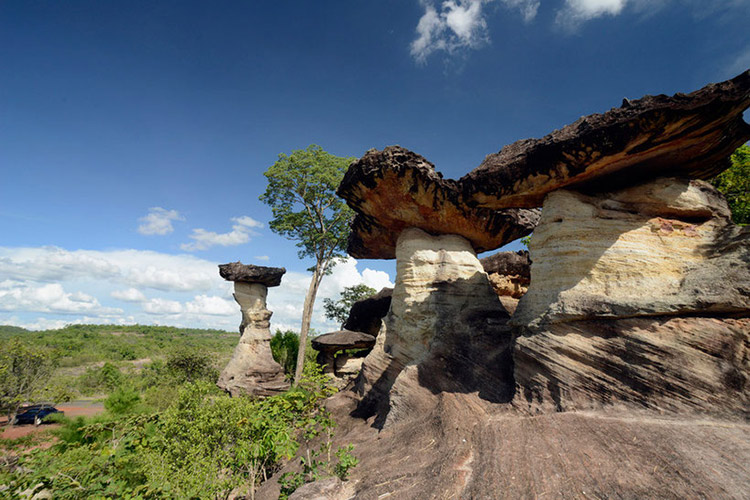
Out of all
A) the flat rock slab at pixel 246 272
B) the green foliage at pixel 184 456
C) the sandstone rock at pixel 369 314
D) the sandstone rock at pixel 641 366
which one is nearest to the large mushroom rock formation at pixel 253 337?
the flat rock slab at pixel 246 272

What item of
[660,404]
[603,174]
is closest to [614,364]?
[660,404]

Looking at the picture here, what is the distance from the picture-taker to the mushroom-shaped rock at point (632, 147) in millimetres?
4363

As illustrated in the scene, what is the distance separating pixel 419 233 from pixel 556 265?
439 centimetres

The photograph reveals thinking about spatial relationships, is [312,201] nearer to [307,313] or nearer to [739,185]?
[307,313]

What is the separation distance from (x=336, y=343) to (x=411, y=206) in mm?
10596

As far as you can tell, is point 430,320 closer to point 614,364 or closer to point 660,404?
point 614,364

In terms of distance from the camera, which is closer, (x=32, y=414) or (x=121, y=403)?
(x=121, y=403)

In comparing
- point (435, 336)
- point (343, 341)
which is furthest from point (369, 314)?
point (435, 336)

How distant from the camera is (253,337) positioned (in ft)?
57.6

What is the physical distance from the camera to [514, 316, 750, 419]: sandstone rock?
149 inches

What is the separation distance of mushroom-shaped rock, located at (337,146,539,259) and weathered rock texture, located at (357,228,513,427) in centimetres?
60

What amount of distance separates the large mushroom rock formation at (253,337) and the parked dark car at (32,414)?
13.6 meters

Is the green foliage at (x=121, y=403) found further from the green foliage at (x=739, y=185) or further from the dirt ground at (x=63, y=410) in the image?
the green foliage at (x=739, y=185)

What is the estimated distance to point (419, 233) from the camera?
9.54 meters
